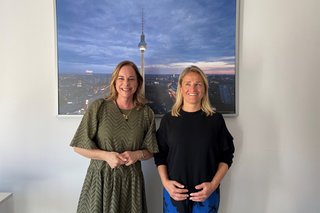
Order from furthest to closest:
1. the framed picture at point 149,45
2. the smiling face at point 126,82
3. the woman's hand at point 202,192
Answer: the framed picture at point 149,45
the smiling face at point 126,82
the woman's hand at point 202,192

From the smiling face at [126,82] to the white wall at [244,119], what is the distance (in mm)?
459

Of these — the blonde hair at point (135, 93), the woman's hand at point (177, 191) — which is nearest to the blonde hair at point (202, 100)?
the blonde hair at point (135, 93)

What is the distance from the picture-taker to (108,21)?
1.63 metres

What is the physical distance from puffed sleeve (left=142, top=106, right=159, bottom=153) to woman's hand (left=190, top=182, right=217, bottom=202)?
29 centimetres

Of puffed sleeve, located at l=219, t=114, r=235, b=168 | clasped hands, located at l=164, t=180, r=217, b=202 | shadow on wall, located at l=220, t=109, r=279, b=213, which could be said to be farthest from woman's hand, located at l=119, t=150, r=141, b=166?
shadow on wall, located at l=220, t=109, r=279, b=213

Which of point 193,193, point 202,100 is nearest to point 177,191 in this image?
point 193,193

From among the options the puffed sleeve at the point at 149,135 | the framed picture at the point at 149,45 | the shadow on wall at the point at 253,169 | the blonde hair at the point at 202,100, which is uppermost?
the framed picture at the point at 149,45

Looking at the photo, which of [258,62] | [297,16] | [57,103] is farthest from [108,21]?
[297,16]

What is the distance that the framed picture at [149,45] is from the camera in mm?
1622

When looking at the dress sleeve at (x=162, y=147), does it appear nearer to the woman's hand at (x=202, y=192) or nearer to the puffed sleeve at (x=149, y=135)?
the puffed sleeve at (x=149, y=135)

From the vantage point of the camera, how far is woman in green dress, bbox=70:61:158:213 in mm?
1345

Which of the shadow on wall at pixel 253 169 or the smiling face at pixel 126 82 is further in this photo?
the shadow on wall at pixel 253 169

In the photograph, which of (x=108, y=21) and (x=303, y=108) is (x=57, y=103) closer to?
(x=108, y=21)

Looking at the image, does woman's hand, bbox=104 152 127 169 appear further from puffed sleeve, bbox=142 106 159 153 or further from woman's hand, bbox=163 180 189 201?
woman's hand, bbox=163 180 189 201
